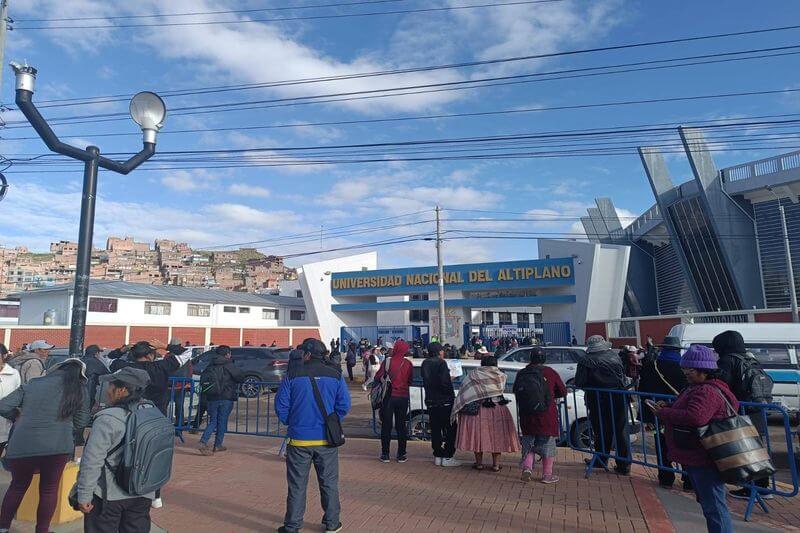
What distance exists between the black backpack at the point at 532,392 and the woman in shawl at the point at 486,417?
0.38 m

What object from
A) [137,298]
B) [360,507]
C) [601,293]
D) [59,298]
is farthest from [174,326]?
[360,507]

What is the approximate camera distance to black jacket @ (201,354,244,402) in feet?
25.8

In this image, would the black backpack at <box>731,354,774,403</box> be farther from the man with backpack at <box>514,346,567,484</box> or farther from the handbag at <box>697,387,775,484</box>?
the handbag at <box>697,387,775,484</box>

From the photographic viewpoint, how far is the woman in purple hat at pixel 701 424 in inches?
149

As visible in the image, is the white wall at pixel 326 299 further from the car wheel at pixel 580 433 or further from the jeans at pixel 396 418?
the jeans at pixel 396 418

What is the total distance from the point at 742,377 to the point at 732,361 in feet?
0.65

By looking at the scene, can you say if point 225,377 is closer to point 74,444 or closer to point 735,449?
point 74,444

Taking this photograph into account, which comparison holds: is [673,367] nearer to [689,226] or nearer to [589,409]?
[589,409]

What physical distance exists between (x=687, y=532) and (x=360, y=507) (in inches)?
118

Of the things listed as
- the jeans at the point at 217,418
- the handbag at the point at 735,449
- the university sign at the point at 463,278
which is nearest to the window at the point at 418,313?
the university sign at the point at 463,278

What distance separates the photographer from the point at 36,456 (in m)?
4.17

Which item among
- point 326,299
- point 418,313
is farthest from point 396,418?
point 326,299

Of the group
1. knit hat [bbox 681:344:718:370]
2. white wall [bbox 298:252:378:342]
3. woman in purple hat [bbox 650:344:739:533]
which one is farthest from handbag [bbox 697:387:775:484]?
white wall [bbox 298:252:378:342]

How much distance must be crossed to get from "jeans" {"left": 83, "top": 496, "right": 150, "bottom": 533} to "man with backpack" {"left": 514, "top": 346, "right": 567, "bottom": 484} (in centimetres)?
414
